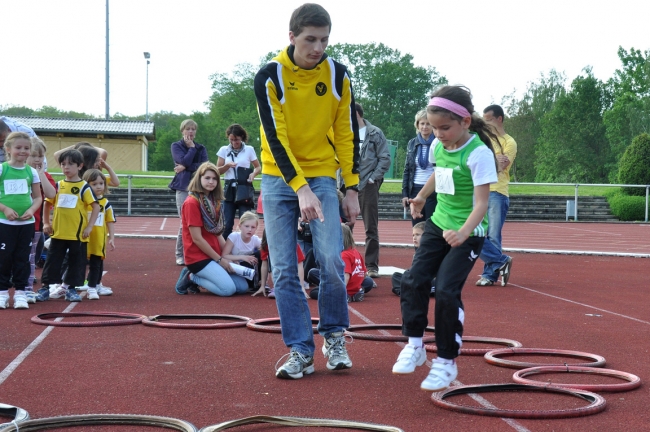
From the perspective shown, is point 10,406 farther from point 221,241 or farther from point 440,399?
point 221,241

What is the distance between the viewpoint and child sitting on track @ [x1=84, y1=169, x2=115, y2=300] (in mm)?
8867

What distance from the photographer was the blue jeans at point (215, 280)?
9.17 metres

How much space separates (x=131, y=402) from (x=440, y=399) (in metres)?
1.54

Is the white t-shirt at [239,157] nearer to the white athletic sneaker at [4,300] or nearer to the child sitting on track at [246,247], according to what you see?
the child sitting on track at [246,247]

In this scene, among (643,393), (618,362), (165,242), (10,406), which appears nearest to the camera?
(10,406)

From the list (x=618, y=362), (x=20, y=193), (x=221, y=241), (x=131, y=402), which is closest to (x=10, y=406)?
(x=131, y=402)

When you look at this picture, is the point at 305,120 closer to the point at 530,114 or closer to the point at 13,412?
the point at 13,412

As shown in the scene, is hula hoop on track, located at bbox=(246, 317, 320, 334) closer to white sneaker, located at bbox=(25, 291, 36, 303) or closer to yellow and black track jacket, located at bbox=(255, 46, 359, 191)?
yellow and black track jacket, located at bbox=(255, 46, 359, 191)

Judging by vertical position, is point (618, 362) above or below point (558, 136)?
below

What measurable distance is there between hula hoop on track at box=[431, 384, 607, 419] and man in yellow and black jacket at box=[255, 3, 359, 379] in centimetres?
85

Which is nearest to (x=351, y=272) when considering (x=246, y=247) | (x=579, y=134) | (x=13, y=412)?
(x=246, y=247)

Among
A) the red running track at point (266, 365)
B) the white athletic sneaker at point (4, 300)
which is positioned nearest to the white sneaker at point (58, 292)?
the red running track at point (266, 365)

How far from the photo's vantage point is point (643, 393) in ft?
14.7

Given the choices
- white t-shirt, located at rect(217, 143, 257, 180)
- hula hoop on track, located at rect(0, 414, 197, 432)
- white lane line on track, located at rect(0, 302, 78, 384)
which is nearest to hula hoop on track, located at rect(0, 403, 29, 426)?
hula hoop on track, located at rect(0, 414, 197, 432)
